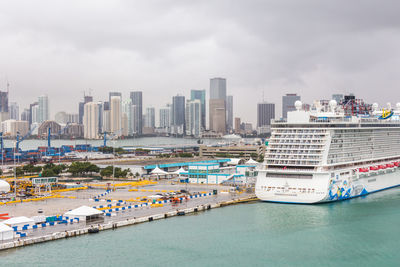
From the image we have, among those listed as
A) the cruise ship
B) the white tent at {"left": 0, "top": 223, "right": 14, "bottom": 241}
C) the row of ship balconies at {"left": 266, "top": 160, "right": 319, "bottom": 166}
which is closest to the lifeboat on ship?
the cruise ship

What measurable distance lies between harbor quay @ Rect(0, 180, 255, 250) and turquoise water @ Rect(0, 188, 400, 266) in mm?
778

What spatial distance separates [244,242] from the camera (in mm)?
26297

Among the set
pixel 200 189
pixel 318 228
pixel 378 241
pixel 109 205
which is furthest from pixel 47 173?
pixel 378 241

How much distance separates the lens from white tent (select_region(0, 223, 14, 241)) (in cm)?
2550

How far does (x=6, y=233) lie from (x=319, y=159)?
20.6m

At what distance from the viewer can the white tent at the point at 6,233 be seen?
2550 cm

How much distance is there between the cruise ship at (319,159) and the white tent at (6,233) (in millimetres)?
17581

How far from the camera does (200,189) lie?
47.4 metres

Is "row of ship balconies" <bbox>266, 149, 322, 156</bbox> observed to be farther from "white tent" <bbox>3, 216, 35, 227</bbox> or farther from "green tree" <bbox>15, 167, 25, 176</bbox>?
"green tree" <bbox>15, 167, 25, 176</bbox>

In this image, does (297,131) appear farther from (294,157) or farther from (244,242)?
(244,242)

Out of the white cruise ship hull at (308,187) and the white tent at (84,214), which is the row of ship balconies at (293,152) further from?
the white tent at (84,214)

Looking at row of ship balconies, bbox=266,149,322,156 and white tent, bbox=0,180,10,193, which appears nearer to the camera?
row of ship balconies, bbox=266,149,322,156

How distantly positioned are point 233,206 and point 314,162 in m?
6.71

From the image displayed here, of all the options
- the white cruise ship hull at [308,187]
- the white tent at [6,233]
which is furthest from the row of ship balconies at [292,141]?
the white tent at [6,233]
